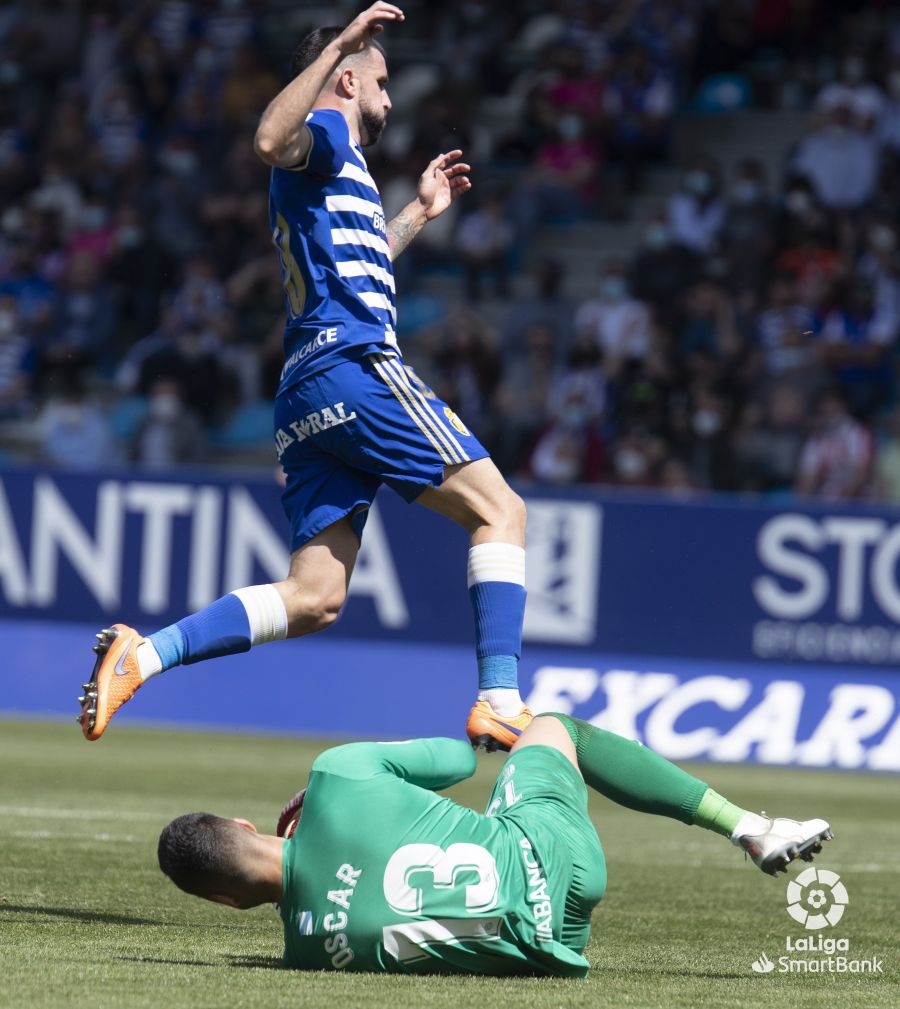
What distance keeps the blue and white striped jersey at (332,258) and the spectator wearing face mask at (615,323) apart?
9422mm

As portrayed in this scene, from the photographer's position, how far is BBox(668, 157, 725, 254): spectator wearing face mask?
16484 mm

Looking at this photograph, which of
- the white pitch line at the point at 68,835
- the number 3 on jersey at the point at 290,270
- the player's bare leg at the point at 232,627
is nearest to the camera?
the player's bare leg at the point at 232,627

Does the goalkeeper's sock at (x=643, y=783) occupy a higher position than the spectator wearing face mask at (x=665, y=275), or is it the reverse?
the spectator wearing face mask at (x=665, y=275)

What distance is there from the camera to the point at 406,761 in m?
4.73

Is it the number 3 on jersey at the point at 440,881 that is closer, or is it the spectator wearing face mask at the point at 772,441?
the number 3 on jersey at the point at 440,881

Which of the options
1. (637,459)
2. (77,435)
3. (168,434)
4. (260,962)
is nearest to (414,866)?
(260,962)

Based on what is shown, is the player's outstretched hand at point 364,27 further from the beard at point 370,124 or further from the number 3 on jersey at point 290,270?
the number 3 on jersey at point 290,270

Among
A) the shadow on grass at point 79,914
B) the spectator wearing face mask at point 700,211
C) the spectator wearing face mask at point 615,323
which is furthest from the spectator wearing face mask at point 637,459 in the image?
the shadow on grass at point 79,914

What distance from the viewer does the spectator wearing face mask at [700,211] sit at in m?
16.5

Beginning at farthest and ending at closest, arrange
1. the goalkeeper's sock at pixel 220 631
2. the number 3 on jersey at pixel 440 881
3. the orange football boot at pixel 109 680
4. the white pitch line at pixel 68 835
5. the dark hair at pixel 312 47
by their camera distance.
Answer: the white pitch line at pixel 68 835, the dark hair at pixel 312 47, the goalkeeper's sock at pixel 220 631, the orange football boot at pixel 109 680, the number 3 on jersey at pixel 440 881

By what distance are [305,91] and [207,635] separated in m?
1.72

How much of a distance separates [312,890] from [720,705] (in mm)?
8439

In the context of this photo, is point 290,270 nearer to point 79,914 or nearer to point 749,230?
point 79,914

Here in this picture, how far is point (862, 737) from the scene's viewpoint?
12.3m
